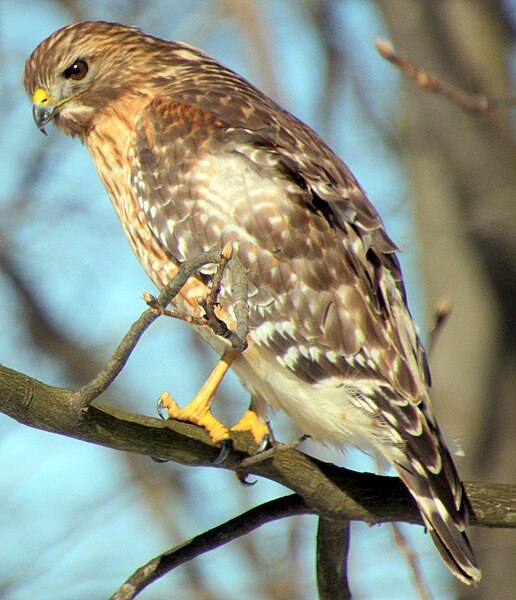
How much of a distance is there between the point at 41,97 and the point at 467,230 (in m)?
2.88

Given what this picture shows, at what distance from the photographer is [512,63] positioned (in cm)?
758

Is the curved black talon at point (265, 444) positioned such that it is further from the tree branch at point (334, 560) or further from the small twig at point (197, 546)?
the tree branch at point (334, 560)

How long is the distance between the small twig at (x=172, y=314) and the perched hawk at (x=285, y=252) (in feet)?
2.52

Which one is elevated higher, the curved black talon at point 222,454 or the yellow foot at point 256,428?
the curved black talon at point 222,454

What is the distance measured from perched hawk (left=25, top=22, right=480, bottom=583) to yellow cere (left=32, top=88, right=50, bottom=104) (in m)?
0.37

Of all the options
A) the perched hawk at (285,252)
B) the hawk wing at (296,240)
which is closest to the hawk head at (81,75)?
the perched hawk at (285,252)

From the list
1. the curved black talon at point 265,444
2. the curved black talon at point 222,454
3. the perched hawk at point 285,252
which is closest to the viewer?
the curved black talon at point 222,454

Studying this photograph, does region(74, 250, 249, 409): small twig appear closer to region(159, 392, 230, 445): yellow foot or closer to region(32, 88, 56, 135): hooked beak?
region(159, 392, 230, 445): yellow foot

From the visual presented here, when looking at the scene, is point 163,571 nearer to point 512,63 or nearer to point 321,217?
point 321,217

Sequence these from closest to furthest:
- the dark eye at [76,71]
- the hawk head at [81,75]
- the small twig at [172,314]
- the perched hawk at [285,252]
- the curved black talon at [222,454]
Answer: the small twig at [172,314], the curved black talon at [222,454], the perched hawk at [285,252], the hawk head at [81,75], the dark eye at [76,71]

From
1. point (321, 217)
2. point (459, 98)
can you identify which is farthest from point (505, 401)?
point (459, 98)

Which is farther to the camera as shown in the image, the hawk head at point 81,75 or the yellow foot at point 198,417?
the hawk head at point 81,75

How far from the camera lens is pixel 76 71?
16.1 feet

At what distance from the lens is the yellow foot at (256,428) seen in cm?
379
